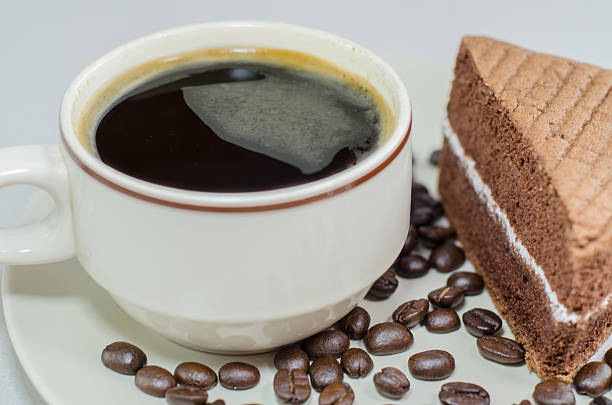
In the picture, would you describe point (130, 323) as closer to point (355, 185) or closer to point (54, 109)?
point (355, 185)

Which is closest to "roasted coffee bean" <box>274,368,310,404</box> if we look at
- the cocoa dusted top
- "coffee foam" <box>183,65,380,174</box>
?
"coffee foam" <box>183,65,380,174</box>

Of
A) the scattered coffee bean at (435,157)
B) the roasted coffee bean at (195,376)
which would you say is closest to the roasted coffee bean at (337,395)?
the roasted coffee bean at (195,376)

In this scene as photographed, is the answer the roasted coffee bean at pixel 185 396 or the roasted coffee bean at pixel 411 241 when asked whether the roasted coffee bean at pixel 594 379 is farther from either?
the roasted coffee bean at pixel 185 396

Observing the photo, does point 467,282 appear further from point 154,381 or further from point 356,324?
point 154,381

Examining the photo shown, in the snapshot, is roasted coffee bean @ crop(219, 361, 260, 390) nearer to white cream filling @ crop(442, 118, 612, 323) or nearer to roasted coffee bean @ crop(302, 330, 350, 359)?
roasted coffee bean @ crop(302, 330, 350, 359)

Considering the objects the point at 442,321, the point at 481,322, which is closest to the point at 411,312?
the point at 442,321

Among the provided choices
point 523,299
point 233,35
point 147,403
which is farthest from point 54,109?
point 523,299

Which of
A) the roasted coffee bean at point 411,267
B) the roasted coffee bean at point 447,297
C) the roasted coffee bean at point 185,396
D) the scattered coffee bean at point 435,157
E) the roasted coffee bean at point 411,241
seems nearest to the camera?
the roasted coffee bean at point 185,396
